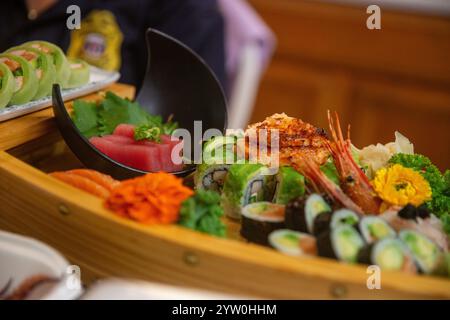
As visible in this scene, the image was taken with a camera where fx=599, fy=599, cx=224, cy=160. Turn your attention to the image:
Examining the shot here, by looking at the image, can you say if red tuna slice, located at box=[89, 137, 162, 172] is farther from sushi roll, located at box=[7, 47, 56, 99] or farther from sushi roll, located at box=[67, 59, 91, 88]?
sushi roll, located at box=[67, 59, 91, 88]

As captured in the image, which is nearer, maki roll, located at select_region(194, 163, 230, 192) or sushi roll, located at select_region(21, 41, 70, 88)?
maki roll, located at select_region(194, 163, 230, 192)

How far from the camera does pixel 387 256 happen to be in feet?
3.43

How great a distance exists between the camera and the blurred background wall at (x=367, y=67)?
3.82 meters

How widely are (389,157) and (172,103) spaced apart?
0.74 metres

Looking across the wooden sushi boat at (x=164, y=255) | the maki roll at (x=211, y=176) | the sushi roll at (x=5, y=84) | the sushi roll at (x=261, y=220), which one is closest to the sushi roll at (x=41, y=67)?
the sushi roll at (x=5, y=84)

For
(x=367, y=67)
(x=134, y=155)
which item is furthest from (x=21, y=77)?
(x=367, y=67)

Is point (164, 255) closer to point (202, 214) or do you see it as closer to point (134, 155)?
point (202, 214)

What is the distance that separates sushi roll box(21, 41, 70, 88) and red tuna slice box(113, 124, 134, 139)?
0.80ft

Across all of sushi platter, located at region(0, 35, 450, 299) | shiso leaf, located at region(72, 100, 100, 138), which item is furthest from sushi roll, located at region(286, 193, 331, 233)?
shiso leaf, located at region(72, 100, 100, 138)

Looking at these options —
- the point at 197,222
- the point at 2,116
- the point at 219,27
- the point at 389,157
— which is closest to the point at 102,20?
the point at 219,27

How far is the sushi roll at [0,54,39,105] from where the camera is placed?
1.53 m

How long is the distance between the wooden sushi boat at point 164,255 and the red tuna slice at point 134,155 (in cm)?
29

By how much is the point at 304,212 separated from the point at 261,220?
11 cm

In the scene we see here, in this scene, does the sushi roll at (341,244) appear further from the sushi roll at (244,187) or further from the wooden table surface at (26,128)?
the wooden table surface at (26,128)
